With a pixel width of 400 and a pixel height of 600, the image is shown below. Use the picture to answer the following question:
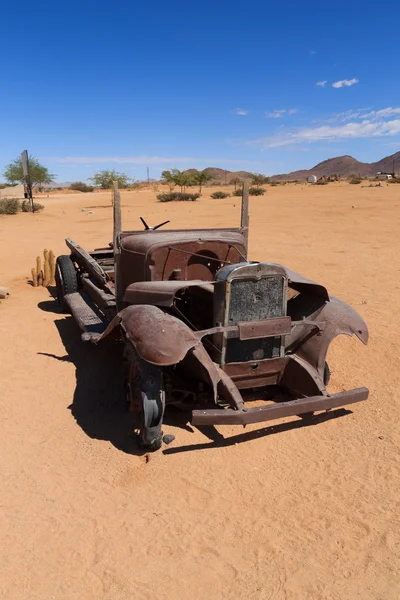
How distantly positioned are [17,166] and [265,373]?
52.0m

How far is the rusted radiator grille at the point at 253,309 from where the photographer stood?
415 centimetres

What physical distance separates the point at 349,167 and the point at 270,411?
144 m

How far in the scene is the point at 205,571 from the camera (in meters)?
2.90

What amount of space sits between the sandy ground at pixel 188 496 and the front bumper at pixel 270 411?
403 millimetres

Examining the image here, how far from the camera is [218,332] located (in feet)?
13.8

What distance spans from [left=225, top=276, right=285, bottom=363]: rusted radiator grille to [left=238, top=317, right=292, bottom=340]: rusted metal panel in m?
0.14

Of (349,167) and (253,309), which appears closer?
(253,309)

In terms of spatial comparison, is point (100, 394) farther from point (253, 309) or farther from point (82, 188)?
point (82, 188)

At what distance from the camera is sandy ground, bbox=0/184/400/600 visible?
2.86 meters

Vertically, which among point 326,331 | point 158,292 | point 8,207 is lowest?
point 326,331

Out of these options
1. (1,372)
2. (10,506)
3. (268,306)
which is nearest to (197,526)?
(10,506)

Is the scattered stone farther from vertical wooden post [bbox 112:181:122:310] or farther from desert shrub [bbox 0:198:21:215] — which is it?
desert shrub [bbox 0:198:21:215]

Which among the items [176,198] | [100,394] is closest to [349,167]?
[176,198]

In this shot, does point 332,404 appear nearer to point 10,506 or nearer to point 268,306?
point 268,306
